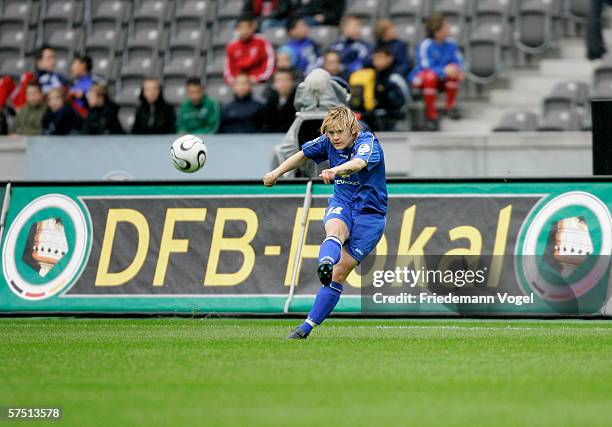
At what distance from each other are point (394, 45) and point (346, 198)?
8227 mm

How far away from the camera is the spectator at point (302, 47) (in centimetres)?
1969

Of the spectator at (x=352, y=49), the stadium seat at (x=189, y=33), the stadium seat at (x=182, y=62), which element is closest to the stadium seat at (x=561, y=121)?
the spectator at (x=352, y=49)

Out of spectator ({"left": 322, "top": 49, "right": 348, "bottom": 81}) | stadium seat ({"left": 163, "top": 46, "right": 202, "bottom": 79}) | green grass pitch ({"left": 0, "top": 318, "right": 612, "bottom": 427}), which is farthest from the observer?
stadium seat ({"left": 163, "top": 46, "right": 202, "bottom": 79})

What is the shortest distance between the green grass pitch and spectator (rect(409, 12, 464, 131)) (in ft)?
24.2

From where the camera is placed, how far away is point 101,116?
19.9 m

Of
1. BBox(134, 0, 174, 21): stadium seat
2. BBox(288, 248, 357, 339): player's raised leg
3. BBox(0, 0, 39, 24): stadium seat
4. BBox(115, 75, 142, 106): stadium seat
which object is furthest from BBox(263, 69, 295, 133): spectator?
BBox(0, 0, 39, 24): stadium seat

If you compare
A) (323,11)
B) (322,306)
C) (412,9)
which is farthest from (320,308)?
(412,9)

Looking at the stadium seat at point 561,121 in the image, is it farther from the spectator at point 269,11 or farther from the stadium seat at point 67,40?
Result: the stadium seat at point 67,40

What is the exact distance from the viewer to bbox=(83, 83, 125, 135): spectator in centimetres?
1983

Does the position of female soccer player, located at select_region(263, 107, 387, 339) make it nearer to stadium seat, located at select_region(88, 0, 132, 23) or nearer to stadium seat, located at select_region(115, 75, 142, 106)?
stadium seat, located at select_region(115, 75, 142, 106)

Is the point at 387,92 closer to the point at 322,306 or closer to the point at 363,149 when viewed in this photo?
the point at 363,149

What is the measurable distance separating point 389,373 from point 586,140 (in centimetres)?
970

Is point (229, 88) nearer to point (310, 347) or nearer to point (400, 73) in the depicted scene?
point (400, 73)

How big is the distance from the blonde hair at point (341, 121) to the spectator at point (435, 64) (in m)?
8.38
